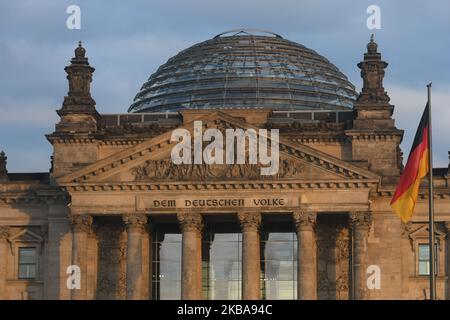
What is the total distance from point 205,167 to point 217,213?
2.83 metres

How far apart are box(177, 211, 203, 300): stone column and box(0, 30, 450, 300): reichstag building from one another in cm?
8

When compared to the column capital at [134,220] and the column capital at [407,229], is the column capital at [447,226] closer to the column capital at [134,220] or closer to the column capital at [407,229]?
the column capital at [407,229]

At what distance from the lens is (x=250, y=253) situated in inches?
3123

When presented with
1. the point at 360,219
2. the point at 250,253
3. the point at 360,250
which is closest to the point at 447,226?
the point at 360,219

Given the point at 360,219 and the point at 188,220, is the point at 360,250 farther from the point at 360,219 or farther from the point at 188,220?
the point at 188,220

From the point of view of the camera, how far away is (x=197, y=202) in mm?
80000

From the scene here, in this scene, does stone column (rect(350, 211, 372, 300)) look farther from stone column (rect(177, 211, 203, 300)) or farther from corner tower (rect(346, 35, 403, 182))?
stone column (rect(177, 211, 203, 300))

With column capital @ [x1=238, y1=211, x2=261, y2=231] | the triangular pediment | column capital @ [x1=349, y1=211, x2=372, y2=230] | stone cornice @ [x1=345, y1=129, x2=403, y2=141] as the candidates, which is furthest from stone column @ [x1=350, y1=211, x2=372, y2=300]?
stone cornice @ [x1=345, y1=129, x2=403, y2=141]

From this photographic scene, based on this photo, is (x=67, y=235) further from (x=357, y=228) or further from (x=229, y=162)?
(x=357, y=228)

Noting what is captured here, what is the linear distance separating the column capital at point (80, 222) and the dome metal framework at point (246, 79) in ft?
62.9

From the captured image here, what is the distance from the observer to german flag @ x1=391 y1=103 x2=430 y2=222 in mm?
59438

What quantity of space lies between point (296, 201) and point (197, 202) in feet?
19.3
